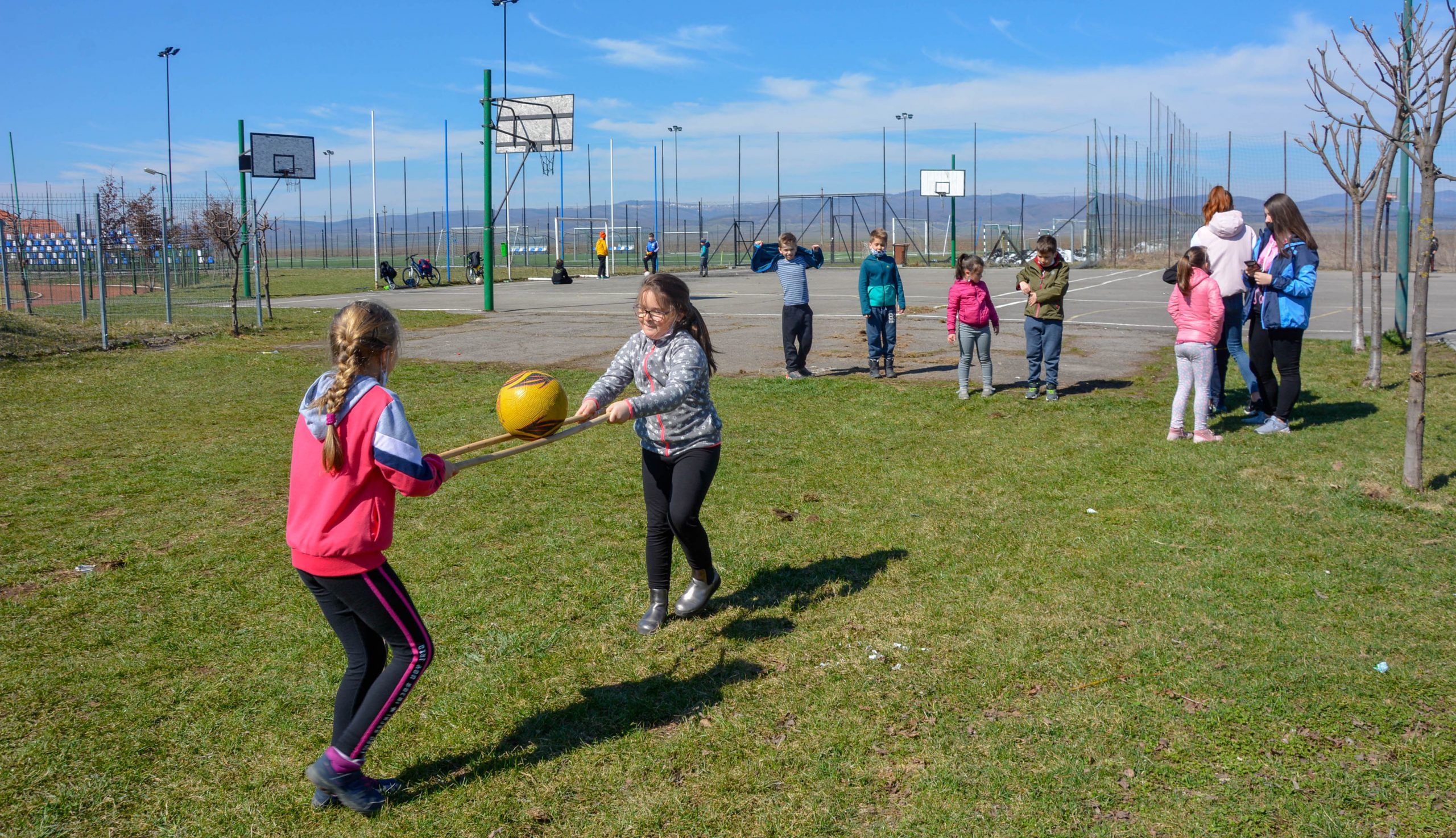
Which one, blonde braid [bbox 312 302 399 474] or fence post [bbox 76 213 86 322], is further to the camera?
fence post [bbox 76 213 86 322]

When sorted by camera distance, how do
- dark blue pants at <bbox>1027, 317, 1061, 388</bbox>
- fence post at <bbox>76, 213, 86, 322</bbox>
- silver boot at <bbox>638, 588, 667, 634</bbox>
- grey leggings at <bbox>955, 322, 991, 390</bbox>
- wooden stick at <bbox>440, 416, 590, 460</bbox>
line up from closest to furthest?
wooden stick at <bbox>440, 416, 590, 460</bbox>, silver boot at <bbox>638, 588, 667, 634</bbox>, dark blue pants at <bbox>1027, 317, 1061, 388</bbox>, grey leggings at <bbox>955, 322, 991, 390</bbox>, fence post at <bbox>76, 213, 86, 322</bbox>

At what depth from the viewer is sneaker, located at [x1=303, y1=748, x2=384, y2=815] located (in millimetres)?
3580

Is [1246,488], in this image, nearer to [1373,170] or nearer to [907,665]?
[907,665]

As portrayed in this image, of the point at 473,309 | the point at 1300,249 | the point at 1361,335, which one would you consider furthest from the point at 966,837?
the point at 473,309

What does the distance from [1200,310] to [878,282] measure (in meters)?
4.35

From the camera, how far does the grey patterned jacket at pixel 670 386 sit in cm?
480

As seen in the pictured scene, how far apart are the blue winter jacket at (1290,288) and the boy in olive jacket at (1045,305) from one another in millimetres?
2074

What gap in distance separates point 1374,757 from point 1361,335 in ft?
40.4

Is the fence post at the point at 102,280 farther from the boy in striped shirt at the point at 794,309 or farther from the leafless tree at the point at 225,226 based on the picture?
the boy in striped shirt at the point at 794,309

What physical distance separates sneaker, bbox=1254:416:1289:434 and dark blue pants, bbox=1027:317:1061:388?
7.39 feet

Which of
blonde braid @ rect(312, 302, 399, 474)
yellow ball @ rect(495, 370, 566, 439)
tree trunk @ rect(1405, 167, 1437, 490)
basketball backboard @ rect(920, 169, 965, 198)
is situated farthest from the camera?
basketball backboard @ rect(920, 169, 965, 198)

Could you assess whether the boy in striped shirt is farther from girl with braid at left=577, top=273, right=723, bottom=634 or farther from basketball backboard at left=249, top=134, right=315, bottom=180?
basketball backboard at left=249, top=134, right=315, bottom=180

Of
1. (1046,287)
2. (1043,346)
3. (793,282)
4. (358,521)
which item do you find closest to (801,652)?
(358,521)

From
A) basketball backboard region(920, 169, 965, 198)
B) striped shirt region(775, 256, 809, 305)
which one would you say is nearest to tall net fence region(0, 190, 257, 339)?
striped shirt region(775, 256, 809, 305)
